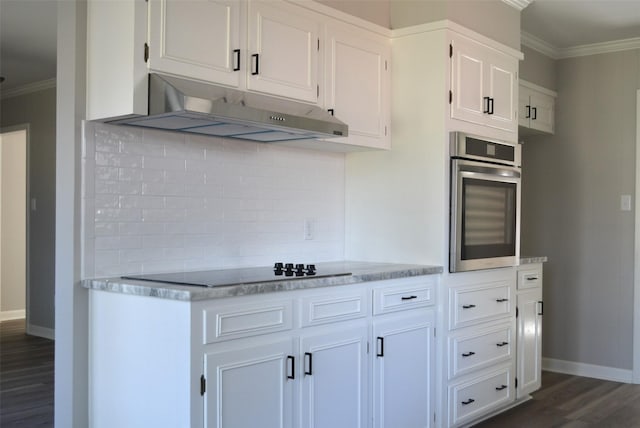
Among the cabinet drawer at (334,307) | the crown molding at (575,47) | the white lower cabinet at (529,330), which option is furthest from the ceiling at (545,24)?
the cabinet drawer at (334,307)

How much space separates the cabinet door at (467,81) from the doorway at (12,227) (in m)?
5.57

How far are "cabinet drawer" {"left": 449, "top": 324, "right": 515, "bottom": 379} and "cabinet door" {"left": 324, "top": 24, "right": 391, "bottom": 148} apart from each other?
1.15m

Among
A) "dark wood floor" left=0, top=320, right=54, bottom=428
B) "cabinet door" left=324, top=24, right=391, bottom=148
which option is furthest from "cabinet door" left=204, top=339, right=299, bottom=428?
"dark wood floor" left=0, top=320, right=54, bottom=428

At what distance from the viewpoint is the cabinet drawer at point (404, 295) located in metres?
3.02

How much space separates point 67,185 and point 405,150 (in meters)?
1.76

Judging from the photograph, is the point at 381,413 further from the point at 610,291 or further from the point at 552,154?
the point at 552,154

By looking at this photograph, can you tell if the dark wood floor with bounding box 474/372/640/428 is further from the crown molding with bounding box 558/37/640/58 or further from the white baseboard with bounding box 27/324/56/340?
the white baseboard with bounding box 27/324/56/340

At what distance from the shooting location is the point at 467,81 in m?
3.56

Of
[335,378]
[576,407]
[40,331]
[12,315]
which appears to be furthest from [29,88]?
[576,407]

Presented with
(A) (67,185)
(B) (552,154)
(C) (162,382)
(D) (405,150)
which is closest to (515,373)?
(D) (405,150)

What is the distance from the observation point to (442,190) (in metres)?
3.39

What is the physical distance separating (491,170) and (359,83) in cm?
91

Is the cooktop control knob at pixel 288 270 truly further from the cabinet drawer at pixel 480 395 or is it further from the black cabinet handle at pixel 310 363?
the cabinet drawer at pixel 480 395

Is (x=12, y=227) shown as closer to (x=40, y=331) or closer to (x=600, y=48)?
(x=40, y=331)
